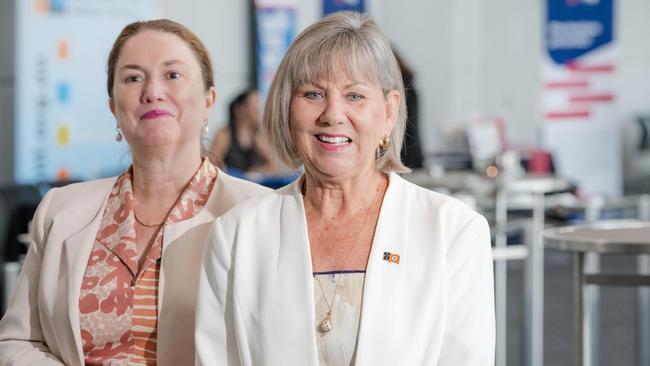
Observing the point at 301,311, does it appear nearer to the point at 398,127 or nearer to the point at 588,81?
the point at 398,127

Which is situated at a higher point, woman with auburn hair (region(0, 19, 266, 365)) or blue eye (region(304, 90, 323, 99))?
blue eye (region(304, 90, 323, 99))

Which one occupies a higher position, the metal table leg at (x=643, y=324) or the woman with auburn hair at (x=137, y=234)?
the woman with auburn hair at (x=137, y=234)

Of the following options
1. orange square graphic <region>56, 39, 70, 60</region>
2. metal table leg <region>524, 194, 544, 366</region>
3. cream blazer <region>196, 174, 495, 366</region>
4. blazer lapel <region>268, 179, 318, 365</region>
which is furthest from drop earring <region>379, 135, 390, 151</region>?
orange square graphic <region>56, 39, 70, 60</region>

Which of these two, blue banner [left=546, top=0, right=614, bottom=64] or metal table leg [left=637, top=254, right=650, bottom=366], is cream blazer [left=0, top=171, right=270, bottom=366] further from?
blue banner [left=546, top=0, right=614, bottom=64]

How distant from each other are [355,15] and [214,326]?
2.24 ft

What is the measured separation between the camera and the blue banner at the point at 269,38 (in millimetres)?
10211

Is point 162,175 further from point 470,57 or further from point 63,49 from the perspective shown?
point 470,57

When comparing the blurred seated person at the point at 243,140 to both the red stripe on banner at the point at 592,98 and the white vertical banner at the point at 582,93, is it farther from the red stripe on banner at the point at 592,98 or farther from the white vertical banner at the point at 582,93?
the red stripe on banner at the point at 592,98

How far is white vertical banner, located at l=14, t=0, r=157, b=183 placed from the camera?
25.5ft

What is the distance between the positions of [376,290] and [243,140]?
20.9 ft

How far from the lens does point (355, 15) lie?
7.31ft

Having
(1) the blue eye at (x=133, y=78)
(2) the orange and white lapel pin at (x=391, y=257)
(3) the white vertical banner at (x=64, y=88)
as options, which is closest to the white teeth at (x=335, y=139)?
(2) the orange and white lapel pin at (x=391, y=257)

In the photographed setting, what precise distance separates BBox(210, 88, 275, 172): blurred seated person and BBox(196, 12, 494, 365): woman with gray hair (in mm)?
5829

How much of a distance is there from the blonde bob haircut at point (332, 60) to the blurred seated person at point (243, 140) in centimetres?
582
